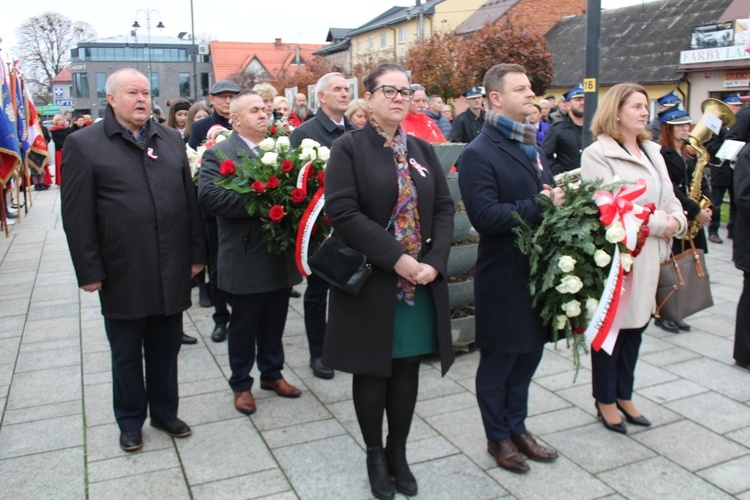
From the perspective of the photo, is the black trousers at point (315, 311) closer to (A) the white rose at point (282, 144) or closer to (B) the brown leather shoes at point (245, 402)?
(B) the brown leather shoes at point (245, 402)

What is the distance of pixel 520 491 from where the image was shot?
3586 mm

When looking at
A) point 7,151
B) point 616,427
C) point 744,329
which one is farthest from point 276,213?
point 7,151

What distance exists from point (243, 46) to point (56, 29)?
22.0 m

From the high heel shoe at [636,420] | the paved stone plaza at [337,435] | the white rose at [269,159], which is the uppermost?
the white rose at [269,159]

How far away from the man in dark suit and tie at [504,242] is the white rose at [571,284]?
0.27m

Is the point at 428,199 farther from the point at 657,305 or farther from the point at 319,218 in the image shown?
the point at 657,305

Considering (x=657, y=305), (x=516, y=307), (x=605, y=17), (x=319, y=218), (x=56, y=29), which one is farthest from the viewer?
(x=56, y=29)

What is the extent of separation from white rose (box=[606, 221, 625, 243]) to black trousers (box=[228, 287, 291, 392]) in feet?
7.13

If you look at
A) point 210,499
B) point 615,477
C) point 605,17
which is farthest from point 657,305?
point 605,17

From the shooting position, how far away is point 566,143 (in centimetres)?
728

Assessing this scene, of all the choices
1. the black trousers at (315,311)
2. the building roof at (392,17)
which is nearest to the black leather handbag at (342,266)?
the black trousers at (315,311)

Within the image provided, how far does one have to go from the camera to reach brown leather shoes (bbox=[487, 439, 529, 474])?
3.77 metres

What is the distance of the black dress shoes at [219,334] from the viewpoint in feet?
20.1

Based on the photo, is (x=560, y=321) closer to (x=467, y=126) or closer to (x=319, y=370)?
(x=319, y=370)
